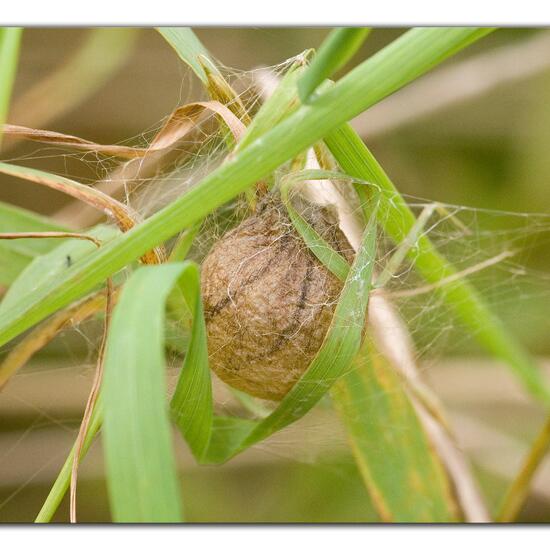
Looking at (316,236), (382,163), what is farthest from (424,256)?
(382,163)

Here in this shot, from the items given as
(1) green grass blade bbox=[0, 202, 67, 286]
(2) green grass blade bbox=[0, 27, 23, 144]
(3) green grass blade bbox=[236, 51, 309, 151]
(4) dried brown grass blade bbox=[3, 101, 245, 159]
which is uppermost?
(2) green grass blade bbox=[0, 27, 23, 144]

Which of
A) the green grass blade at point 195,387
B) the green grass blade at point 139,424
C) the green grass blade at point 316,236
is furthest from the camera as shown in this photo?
the green grass blade at point 316,236

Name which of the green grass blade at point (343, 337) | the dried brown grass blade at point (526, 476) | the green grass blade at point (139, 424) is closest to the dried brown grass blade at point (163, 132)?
the green grass blade at point (343, 337)

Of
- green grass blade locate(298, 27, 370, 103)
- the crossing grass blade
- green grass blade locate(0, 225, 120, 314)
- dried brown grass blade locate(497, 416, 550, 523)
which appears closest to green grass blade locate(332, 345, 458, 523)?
dried brown grass blade locate(497, 416, 550, 523)

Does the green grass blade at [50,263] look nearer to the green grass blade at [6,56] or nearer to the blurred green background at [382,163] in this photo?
the green grass blade at [6,56]

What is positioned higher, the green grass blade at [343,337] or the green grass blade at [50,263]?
the green grass blade at [50,263]

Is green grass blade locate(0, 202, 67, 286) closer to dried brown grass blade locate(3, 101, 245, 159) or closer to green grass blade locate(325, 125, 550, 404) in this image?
dried brown grass blade locate(3, 101, 245, 159)
